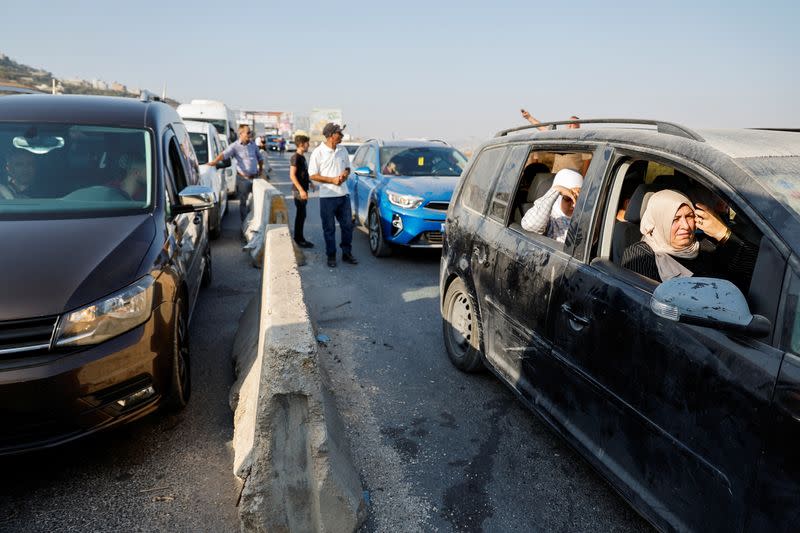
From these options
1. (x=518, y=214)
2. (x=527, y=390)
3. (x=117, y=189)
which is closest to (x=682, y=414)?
(x=527, y=390)

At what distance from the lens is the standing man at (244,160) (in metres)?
10.2

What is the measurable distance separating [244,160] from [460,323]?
7.05m

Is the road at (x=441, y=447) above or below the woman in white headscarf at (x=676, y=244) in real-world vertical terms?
below

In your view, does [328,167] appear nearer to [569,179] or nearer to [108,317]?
[569,179]

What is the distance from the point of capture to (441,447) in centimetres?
341

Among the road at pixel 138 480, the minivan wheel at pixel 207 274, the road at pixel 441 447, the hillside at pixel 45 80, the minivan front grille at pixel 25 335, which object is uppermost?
the hillside at pixel 45 80

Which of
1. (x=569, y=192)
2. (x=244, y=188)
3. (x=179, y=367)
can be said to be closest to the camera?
(x=569, y=192)

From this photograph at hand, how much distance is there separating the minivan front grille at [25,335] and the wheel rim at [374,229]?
237 inches

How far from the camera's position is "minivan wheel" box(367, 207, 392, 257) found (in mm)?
8352

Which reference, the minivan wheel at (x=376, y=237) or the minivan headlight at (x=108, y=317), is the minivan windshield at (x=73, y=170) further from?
the minivan wheel at (x=376, y=237)

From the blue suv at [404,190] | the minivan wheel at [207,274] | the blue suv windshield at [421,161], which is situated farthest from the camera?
the blue suv windshield at [421,161]

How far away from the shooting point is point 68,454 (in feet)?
10.4

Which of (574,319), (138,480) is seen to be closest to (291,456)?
(138,480)

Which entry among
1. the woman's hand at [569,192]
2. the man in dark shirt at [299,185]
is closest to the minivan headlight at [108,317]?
the woman's hand at [569,192]
